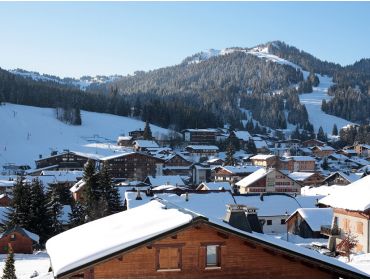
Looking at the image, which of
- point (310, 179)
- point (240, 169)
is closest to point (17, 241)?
point (240, 169)

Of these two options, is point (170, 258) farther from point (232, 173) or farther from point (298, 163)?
point (298, 163)

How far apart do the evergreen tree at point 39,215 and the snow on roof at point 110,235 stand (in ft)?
110

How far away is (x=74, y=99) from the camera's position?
168 metres

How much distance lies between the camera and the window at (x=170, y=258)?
12.0m

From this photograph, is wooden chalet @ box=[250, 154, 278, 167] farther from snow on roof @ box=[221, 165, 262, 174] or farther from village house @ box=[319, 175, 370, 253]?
village house @ box=[319, 175, 370, 253]

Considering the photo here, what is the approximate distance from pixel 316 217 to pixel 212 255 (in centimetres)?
3145

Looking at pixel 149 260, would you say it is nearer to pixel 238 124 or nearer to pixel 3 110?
pixel 3 110

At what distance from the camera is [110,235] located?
12.2 m

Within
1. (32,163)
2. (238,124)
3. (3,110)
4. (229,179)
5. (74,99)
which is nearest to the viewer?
(229,179)

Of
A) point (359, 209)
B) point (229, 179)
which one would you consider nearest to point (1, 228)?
point (359, 209)

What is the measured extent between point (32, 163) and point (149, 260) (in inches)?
4195

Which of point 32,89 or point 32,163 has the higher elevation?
point 32,89

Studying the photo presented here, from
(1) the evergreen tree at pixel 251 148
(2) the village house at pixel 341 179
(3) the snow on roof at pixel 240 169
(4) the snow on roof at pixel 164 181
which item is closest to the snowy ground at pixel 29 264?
(4) the snow on roof at pixel 164 181

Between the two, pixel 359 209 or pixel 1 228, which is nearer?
pixel 359 209
